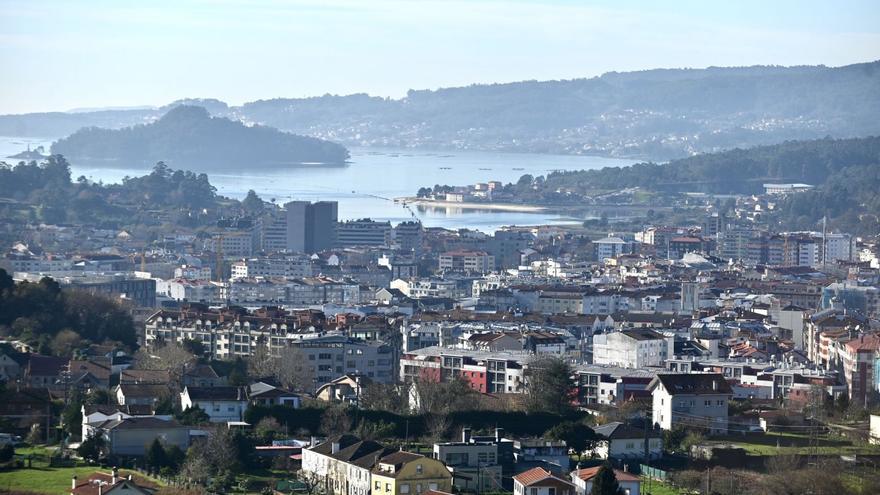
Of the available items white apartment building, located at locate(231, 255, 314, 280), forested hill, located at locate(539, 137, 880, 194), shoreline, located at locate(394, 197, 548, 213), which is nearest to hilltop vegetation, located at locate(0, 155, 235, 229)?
white apartment building, located at locate(231, 255, 314, 280)

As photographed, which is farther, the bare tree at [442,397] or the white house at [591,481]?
the bare tree at [442,397]

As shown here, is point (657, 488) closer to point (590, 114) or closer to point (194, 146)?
point (194, 146)

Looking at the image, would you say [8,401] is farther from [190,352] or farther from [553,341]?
[553,341]

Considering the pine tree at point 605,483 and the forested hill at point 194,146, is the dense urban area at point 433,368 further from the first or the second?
the forested hill at point 194,146

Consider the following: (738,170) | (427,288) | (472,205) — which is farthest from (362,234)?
(738,170)

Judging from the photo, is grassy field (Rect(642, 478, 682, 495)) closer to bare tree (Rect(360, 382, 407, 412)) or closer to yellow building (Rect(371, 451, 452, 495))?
yellow building (Rect(371, 451, 452, 495))

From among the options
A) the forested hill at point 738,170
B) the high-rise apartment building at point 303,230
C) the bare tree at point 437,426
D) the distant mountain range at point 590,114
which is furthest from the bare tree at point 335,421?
the distant mountain range at point 590,114

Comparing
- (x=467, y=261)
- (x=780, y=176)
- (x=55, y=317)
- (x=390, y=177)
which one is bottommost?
(x=390, y=177)
